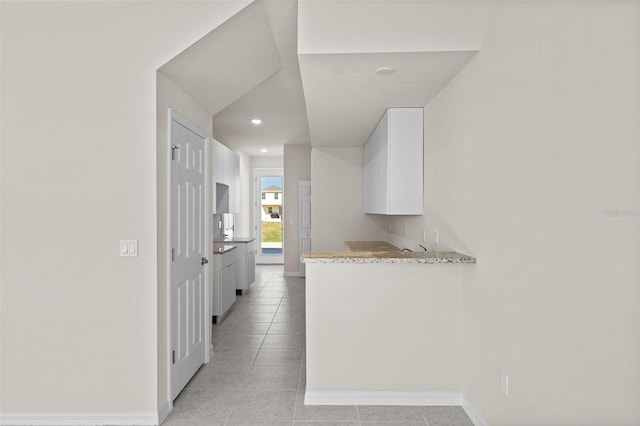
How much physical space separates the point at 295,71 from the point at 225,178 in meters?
2.38

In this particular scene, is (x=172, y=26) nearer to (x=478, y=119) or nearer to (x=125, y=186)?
(x=125, y=186)

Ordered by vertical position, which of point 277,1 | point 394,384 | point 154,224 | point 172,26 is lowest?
point 394,384

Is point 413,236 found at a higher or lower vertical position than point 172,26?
lower

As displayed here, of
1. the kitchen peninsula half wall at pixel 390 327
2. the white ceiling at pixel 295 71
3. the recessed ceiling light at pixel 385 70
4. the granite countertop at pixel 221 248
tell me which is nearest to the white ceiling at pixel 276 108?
the white ceiling at pixel 295 71

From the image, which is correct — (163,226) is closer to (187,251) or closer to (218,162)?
(187,251)

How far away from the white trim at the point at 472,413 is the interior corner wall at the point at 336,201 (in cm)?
378

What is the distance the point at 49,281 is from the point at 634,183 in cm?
310

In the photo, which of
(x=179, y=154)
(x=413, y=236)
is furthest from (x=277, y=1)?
(x=413, y=236)

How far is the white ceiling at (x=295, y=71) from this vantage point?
99.8 inches

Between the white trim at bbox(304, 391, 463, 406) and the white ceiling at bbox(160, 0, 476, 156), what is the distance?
2.23m

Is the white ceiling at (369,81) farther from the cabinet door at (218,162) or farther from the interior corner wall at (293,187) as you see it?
the interior corner wall at (293,187)

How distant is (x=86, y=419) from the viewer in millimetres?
2521

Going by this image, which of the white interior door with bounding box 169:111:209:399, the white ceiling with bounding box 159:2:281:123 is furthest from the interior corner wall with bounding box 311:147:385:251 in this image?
the white interior door with bounding box 169:111:209:399

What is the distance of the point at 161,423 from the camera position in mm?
2549
